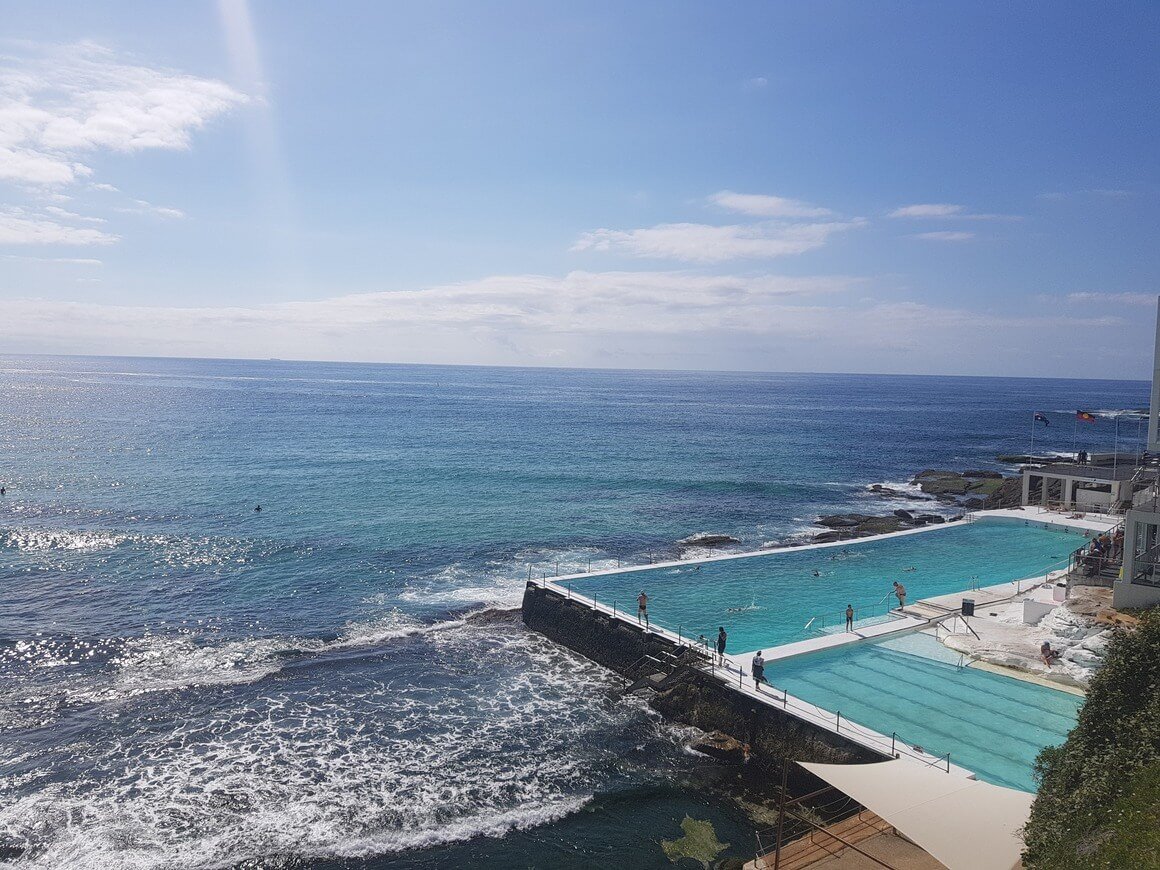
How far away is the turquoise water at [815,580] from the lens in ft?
91.3

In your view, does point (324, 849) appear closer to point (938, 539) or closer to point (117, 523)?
point (938, 539)

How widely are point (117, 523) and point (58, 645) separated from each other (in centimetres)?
2057

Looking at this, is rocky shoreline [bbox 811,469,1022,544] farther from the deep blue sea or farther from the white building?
the white building

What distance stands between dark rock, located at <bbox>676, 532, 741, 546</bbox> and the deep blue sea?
154 cm

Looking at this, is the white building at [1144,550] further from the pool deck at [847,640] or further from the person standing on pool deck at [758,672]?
the person standing on pool deck at [758,672]

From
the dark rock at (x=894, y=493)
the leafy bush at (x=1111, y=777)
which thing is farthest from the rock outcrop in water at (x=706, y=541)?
the leafy bush at (x=1111, y=777)

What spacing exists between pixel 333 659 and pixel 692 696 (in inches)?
542

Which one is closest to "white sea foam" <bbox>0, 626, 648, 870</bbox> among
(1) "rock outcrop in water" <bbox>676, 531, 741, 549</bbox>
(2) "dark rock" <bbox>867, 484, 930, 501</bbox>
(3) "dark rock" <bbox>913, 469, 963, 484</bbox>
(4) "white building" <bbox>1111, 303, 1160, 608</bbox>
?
(4) "white building" <bbox>1111, 303, 1160, 608</bbox>

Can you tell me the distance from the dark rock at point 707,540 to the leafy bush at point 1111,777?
103 feet

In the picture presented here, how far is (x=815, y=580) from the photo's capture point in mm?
32656

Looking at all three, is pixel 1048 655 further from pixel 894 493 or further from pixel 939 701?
pixel 894 493

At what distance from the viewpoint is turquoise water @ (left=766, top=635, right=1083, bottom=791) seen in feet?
59.5

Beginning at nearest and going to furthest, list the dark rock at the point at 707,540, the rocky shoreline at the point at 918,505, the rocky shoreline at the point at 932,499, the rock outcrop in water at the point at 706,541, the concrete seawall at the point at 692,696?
1. the concrete seawall at the point at 692,696
2. the rock outcrop in water at the point at 706,541
3. the dark rock at the point at 707,540
4. the rocky shoreline at the point at 918,505
5. the rocky shoreline at the point at 932,499

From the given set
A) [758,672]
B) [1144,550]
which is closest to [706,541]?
[758,672]
